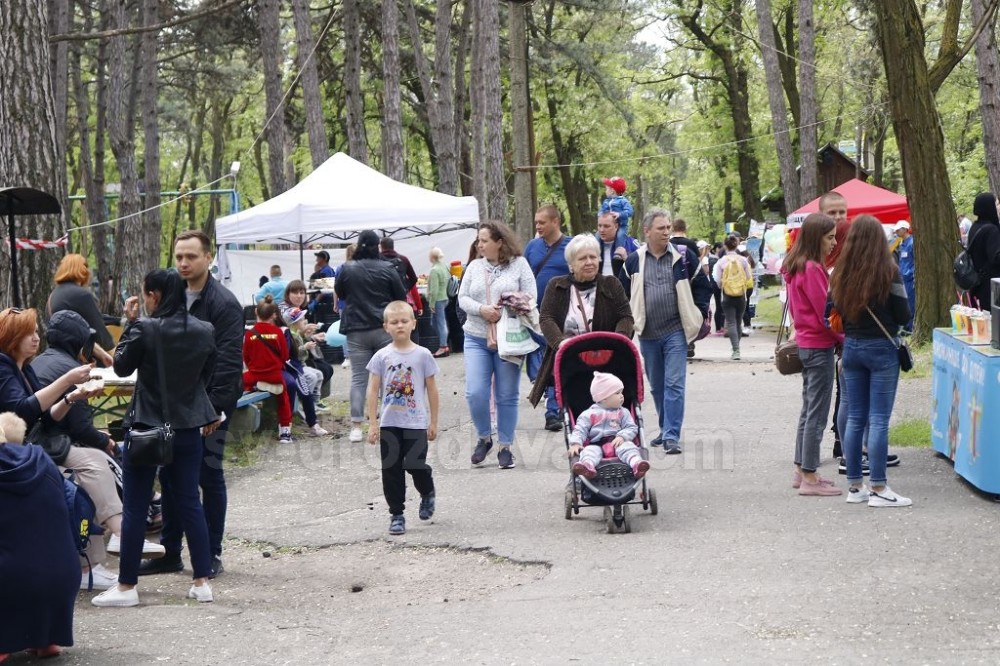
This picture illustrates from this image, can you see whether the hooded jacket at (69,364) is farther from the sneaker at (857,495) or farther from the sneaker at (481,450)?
the sneaker at (857,495)

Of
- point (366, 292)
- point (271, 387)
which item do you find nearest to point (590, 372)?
point (366, 292)

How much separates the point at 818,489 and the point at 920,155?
8.06 metres

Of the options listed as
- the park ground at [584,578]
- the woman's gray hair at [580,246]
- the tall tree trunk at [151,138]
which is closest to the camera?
the park ground at [584,578]

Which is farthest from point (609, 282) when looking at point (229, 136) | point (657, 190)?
point (657, 190)

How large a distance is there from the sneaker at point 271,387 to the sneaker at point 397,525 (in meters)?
4.34

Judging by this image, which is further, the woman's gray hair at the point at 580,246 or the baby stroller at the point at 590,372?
the woman's gray hair at the point at 580,246

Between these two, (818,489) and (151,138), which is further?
(151,138)

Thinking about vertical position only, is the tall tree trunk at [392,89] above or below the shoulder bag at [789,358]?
above

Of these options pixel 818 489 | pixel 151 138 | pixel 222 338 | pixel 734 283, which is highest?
pixel 151 138

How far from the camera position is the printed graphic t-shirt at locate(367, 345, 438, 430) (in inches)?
324

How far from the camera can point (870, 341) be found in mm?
8031

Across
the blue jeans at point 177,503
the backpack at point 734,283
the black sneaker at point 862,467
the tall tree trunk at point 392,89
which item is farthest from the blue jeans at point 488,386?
the tall tree trunk at point 392,89

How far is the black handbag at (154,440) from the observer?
656cm

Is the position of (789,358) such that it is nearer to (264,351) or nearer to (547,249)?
(547,249)
